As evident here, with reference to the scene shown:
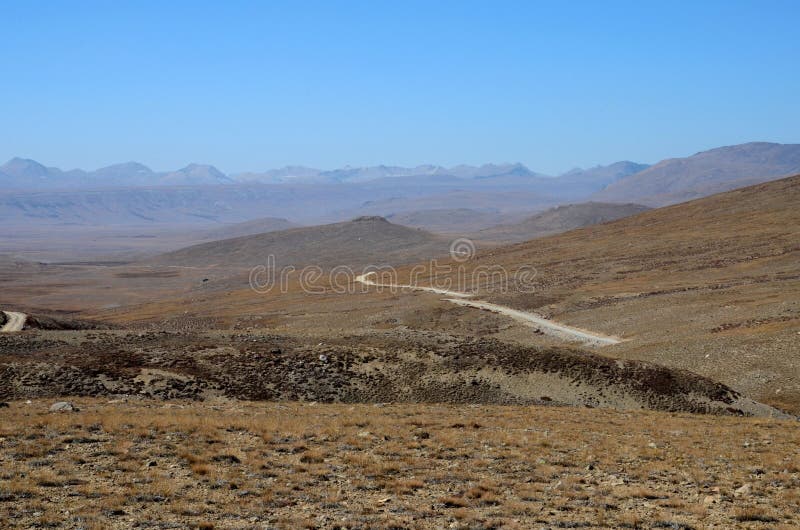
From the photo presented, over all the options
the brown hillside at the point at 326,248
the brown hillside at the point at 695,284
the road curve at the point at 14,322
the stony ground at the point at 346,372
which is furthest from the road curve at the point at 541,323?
the brown hillside at the point at 326,248

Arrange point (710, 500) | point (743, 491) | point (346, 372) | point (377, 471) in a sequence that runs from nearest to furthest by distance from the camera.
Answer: point (710, 500) → point (743, 491) → point (377, 471) → point (346, 372)

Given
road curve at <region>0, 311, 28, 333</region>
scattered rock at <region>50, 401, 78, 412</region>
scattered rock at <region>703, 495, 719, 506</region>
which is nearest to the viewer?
scattered rock at <region>703, 495, 719, 506</region>

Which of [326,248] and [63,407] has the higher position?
[63,407]

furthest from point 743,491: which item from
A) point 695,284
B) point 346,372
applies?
point 695,284

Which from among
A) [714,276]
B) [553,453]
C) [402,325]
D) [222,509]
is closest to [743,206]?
[714,276]

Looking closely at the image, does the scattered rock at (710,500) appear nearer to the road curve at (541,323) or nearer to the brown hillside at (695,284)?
the brown hillside at (695,284)

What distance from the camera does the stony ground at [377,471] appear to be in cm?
1263

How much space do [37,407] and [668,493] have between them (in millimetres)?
A: 17115

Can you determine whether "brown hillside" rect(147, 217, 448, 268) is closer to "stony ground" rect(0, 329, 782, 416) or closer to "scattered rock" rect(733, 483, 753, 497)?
"stony ground" rect(0, 329, 782, 416)

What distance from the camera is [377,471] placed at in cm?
1539

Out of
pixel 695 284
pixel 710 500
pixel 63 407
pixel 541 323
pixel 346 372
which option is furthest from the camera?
pixel 695 284

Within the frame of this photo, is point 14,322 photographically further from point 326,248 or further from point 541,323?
point 326,248

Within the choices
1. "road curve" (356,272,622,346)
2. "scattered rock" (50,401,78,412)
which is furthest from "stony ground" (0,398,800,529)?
"road curve" (356,272,622,346)

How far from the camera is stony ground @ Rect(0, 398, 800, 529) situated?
1263 cm
